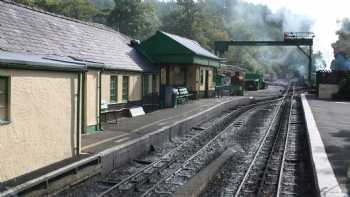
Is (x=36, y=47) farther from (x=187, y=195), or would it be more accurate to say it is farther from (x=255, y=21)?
(x=255, y=21)

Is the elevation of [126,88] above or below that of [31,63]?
below

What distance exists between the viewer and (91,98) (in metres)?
15.9

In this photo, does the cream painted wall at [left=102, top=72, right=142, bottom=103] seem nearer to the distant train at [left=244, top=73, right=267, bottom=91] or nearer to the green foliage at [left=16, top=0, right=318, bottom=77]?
the distant train at [left=244, top=73, right=267, bottom=91]

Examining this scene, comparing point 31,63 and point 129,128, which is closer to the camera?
point 31,63

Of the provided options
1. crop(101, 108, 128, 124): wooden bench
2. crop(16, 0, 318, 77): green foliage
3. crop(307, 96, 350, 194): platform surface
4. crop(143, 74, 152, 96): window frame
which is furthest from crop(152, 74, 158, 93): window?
crop(16, 0, 318, 77): green foliage

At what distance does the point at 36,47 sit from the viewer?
49.8ft

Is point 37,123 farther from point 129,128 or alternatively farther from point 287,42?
point 287,42

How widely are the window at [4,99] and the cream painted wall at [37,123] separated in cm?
10

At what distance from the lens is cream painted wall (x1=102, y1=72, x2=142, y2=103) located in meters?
18.8

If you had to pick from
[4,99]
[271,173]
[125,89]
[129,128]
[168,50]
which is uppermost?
[168,50]

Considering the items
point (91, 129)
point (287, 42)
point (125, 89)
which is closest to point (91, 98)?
point (91, 129)

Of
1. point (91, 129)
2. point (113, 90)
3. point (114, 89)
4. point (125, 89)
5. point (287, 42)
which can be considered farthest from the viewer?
point (287, 42)

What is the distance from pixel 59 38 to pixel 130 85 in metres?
5.24

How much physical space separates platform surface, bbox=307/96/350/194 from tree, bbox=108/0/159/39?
5941 centimetres
